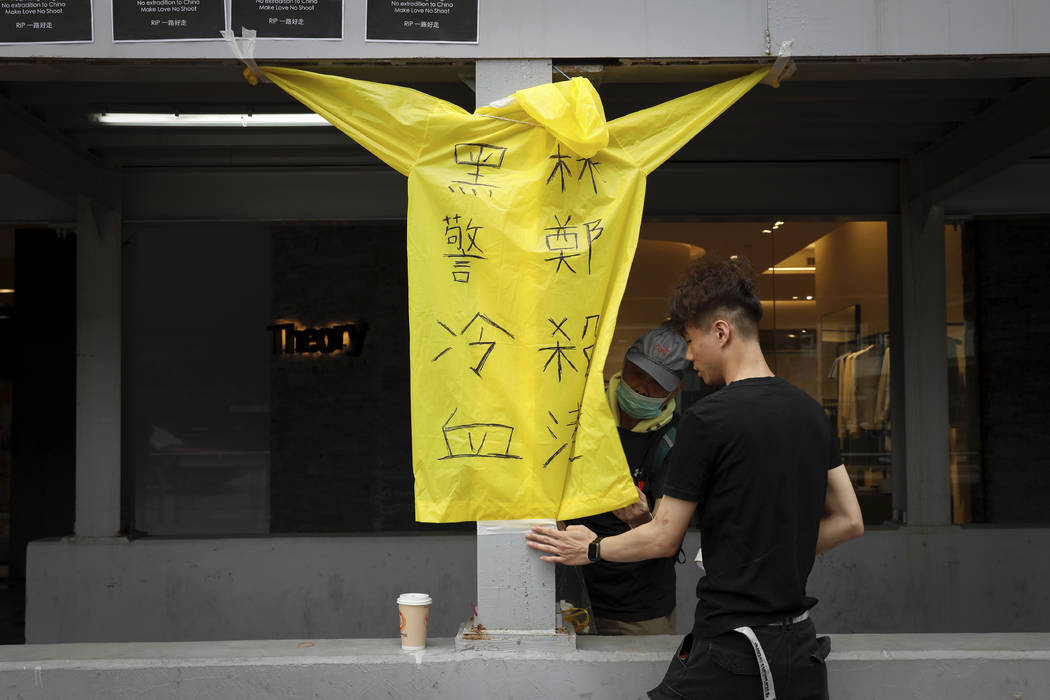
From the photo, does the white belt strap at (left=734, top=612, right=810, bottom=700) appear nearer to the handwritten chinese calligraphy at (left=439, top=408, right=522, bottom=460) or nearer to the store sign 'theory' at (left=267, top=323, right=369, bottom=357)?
the handwritten chinese calligraphy at (left=439, top=408, right=522, bottom=460)

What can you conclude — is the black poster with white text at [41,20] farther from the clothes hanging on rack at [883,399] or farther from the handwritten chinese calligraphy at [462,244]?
the clothes hanging on rack at [883,399]

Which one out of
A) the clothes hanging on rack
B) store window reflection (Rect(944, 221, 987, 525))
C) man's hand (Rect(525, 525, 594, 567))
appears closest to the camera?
man's hand (Rect(525, 525, 594, 567))

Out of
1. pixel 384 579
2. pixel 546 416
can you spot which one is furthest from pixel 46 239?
pixel 546 416

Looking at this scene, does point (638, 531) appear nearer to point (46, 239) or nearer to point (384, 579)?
point (384, 579)

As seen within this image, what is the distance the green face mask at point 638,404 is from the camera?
3.57 meters

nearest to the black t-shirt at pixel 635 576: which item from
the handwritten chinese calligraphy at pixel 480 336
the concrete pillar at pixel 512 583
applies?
the concrete pillar at pixel 512 583

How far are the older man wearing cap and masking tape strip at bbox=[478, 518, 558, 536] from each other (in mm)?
358

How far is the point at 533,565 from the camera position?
11.2 feet

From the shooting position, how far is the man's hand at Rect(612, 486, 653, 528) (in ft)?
11.2

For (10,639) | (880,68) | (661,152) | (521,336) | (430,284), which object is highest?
(880,68)

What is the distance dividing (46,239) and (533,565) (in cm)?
910

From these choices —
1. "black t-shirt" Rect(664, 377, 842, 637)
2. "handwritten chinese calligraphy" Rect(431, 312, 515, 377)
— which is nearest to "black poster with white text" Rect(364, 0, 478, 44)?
"handwritten chinese calligraphy" Rect(431, 312, 515, 377)

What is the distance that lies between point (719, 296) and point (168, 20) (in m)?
2.48

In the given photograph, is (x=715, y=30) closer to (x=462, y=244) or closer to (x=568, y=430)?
(x=462, y=244)
